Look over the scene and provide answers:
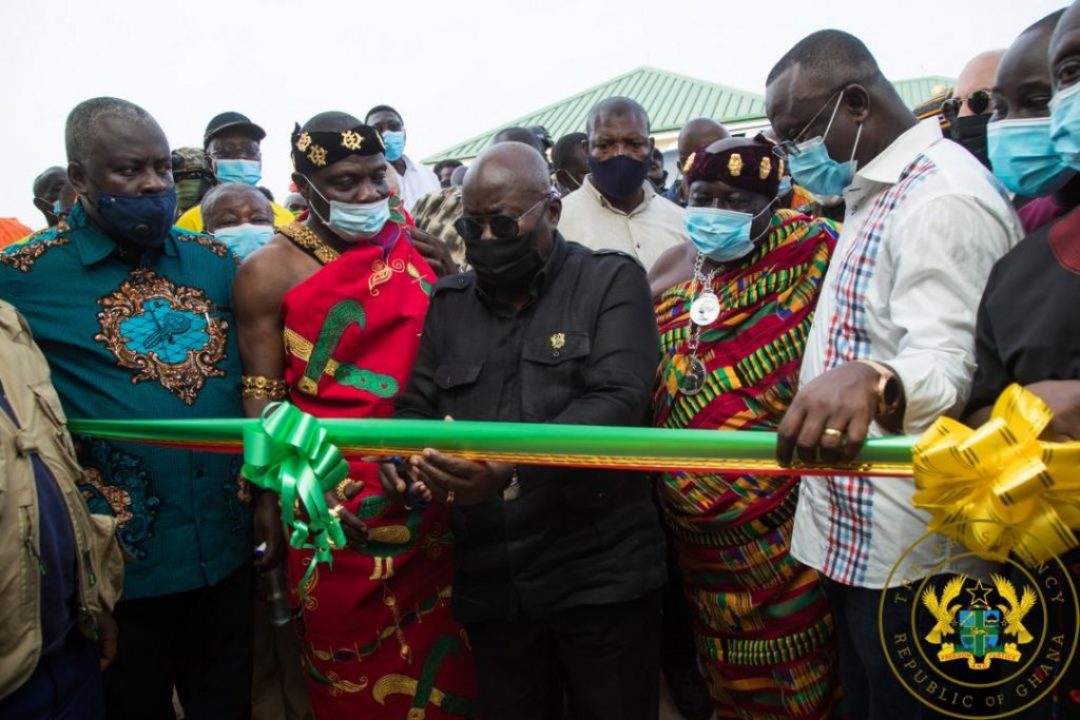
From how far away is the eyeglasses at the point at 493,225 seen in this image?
2537 millimetres

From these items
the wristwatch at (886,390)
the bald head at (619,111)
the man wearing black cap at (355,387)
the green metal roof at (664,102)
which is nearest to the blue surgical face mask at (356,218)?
the man wearing black cap at (355,387)

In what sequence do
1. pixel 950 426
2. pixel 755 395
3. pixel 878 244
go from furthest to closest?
pixel 755 395
pixel 878 244
pixel 950 426

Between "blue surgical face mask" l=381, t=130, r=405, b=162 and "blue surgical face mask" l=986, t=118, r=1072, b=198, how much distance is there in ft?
15.4

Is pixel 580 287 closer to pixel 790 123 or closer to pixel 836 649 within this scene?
pixel 790 123

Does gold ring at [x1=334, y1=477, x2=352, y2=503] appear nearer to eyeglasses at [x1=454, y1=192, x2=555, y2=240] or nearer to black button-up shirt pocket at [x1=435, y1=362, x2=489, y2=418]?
black button-up shirt pocket at [x1=435, y1=362, x2=489, y2=418]

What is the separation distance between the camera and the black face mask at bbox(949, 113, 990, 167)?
3.53 metres

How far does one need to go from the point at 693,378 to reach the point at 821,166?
0.81m

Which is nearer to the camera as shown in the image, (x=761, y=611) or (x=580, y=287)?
(x=580, y=287)

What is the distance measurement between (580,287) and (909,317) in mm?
993

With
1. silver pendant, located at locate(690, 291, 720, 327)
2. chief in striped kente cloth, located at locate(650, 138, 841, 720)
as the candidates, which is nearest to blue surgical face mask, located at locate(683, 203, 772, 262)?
chief in striped kente cloth, located at locate(650, 138, 841, 720)

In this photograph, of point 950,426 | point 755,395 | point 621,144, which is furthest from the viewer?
point 621,144

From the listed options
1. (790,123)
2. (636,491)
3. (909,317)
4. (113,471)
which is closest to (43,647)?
(113,471)

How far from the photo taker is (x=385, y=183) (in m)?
3.17

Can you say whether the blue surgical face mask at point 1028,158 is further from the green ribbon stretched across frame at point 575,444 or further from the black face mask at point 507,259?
the black face mask at point 507,259
